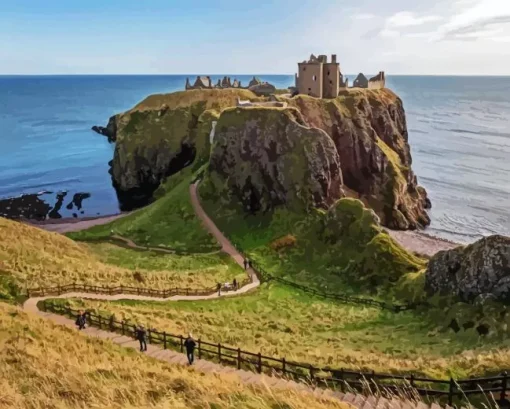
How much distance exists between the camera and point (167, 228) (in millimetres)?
68000

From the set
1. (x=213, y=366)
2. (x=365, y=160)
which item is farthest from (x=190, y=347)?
(x=365, y=160)

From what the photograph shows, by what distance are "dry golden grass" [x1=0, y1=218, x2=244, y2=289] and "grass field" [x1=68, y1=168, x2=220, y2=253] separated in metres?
4.29

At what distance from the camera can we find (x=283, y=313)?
40969mm

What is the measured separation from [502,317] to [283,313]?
636 inches

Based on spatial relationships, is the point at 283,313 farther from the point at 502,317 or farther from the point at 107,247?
the point at 107,247

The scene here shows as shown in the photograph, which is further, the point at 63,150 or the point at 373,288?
the point at 63,150

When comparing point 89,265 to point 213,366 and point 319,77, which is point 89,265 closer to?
point 213,366

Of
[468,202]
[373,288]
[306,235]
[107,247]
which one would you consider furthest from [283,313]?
[468,202]

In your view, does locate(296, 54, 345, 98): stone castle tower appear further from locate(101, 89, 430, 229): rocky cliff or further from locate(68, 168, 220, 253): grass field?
locate(68, 168, 220, 253): grass field

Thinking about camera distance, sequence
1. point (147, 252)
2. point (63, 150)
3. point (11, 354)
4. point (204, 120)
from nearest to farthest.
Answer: point (11, 354) < point (147, 252) < point (204, 120) < point (63, 150)

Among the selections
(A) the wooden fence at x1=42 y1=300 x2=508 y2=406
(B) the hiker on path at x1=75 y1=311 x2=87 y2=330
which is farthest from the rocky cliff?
(B) the hiker on path at x1=75 y1=311 x2=87 y2=330

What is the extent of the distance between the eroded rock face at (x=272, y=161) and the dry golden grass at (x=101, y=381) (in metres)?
44.1

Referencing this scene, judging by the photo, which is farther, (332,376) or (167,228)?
(167,228)

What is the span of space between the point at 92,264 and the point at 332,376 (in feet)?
106
